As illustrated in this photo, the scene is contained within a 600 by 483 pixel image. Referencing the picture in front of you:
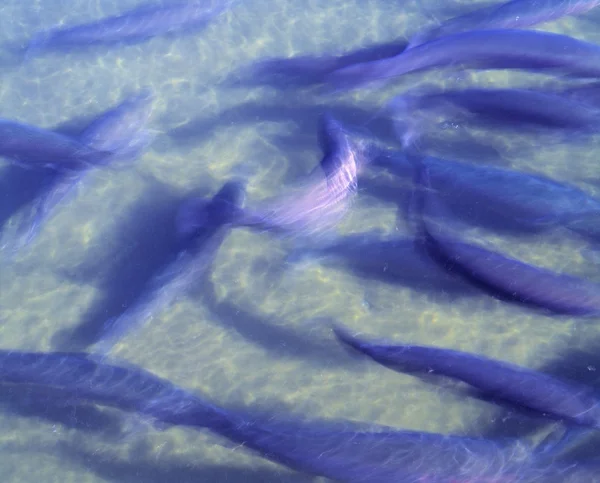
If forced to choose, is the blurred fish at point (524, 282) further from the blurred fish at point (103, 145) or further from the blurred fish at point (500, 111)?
the blurred fish at point (103, 145)

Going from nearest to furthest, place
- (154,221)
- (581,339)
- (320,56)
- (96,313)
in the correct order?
1. (581,339)
2. (96,313)
3. (154,221)
4. (320,56)

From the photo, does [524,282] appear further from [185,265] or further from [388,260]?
[185,265]

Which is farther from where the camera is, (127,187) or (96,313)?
(127,187)

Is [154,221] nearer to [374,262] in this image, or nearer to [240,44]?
[374,262]

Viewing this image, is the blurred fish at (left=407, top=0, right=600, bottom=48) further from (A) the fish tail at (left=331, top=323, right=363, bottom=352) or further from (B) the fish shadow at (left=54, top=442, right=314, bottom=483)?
(B) the fish shadow at (left=54, top=442, right=314, bottom=483)

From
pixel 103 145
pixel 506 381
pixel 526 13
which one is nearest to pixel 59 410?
pixel 103 145

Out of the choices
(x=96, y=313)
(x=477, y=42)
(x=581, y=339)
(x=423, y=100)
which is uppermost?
(x=477, y=42)

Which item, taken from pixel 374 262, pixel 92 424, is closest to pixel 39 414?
pixel 92 424

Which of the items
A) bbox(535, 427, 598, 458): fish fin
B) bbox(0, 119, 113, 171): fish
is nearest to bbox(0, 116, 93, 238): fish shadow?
bbox(0, 119, 113, 171): fish
